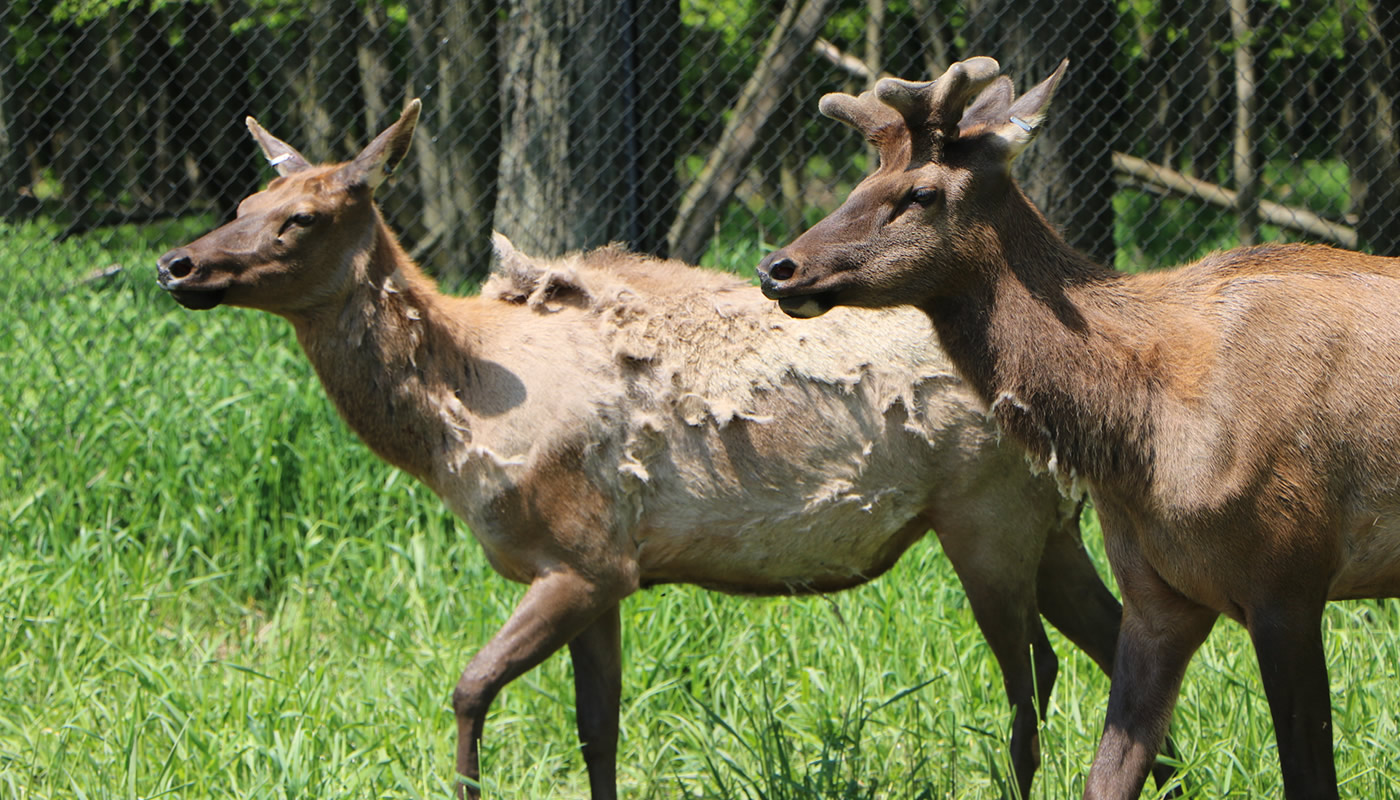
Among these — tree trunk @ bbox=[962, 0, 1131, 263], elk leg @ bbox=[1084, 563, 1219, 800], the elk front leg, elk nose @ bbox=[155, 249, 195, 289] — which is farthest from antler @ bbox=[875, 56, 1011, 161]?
Result: tree trunk @ bbox=[962, 0, 1131, 263]

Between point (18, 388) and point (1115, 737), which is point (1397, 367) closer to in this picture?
point (1115, 737)

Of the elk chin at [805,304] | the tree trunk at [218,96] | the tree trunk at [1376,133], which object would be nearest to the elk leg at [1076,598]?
the elk chin at [805,304]

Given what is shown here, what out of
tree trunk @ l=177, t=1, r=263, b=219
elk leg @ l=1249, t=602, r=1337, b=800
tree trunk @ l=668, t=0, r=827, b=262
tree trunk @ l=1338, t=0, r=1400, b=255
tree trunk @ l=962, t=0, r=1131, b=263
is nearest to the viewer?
elk leg @ l=1249, t=602, r=1337, b=800

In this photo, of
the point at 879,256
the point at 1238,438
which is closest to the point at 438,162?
the point at 879,256

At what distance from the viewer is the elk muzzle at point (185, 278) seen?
3.80 meters

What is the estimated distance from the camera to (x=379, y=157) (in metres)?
4.07

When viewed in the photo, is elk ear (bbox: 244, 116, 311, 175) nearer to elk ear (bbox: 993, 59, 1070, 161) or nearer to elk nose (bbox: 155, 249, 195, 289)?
elk nose (bbox: 155, 249, 195, 289)

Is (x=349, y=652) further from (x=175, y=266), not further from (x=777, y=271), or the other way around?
(x=777, y=271)

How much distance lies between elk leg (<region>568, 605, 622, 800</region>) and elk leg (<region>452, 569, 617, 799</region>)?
0.29 metres

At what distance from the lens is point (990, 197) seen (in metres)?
3.10

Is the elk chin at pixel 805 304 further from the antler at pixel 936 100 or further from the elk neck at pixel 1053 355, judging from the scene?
the antler at pixel 936 100

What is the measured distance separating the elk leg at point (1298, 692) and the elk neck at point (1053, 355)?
406 millimetres

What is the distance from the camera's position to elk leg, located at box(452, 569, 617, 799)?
3.85 m

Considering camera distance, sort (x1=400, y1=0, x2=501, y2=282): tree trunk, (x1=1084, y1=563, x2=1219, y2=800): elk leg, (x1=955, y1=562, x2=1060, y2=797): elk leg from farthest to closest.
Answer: (x1=400, y1=0, x2=501, y2=282): tree trunk, (x1=955, y1=562, x2=1060, y2=797): elk leg, (x1=1084, y1=563, x2=1219, y2=800): elk leg
